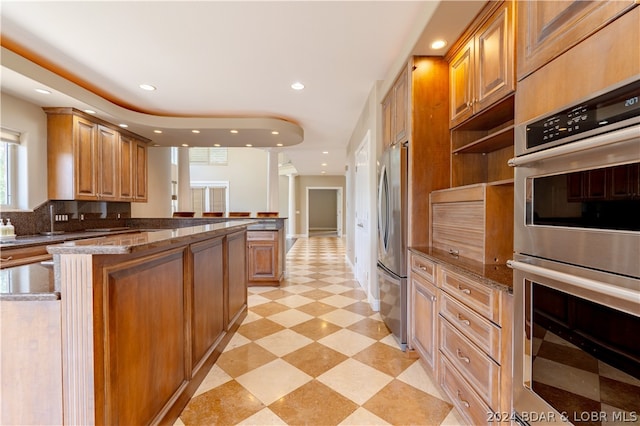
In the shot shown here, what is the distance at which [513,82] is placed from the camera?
1.52 metres

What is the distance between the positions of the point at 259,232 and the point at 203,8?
2944mm

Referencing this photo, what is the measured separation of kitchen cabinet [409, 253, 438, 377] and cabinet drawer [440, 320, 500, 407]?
123mm

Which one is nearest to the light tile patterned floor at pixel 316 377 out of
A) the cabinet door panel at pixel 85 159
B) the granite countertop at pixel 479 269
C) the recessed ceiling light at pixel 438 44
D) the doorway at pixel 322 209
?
the granite countertop at pixel 479 269

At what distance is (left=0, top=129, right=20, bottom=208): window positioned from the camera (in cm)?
303

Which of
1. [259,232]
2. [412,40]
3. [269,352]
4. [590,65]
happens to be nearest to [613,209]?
[590,65]

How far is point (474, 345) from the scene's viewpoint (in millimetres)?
1406

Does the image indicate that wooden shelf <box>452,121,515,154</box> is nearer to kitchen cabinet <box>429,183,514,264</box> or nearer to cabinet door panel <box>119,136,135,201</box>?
kitchen cabinet <box>429,183,514,264</box>

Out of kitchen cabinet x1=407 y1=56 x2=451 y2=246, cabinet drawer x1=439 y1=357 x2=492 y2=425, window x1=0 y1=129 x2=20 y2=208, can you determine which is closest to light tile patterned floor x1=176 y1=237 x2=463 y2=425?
cabinet drawer x1=439 y1=357 x2=492 y2=425

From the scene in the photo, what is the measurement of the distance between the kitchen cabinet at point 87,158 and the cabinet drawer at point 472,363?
434cm

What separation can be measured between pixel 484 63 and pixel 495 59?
4.2 inches

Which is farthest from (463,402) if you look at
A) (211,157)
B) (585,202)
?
(211,157)

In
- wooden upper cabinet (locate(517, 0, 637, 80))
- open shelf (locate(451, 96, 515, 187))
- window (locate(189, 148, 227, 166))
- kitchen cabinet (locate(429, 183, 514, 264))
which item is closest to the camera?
wooden upper cabinet (locate(517, 0, 637, 80))

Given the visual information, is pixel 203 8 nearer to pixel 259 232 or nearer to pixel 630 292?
pixel 630 292

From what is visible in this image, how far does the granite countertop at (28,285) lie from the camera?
1.02m
